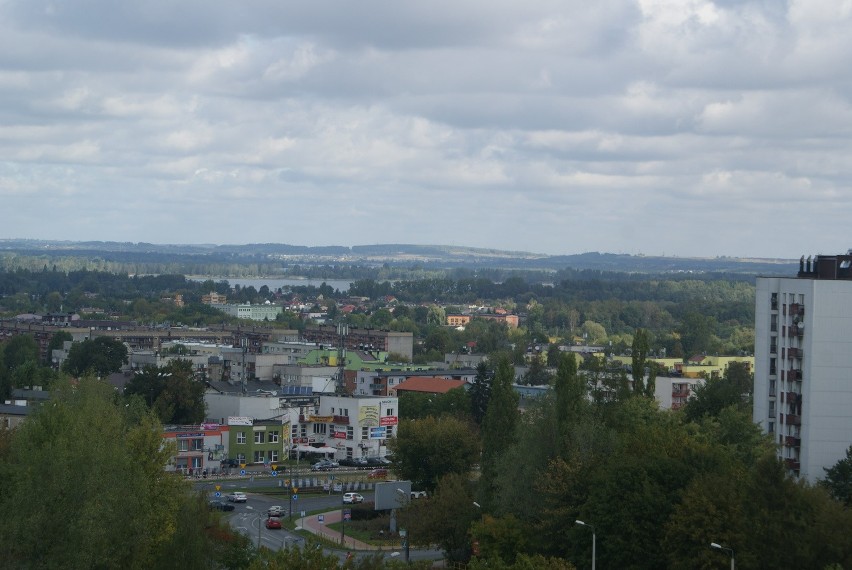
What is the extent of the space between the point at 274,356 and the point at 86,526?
63327mm

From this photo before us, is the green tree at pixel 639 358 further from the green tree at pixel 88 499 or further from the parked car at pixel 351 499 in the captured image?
the green tree at pixel 88 499

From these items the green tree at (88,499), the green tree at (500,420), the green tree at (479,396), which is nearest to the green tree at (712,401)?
the green tree at (500,420)

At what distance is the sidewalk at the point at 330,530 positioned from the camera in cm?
4566

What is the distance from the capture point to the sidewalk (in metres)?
45.7

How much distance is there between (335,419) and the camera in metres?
69.8

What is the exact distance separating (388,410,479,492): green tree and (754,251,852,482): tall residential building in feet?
40.5

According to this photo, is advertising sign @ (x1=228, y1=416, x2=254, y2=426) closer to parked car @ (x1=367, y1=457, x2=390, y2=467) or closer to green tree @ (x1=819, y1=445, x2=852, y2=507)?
parked car @ (x1=367, y1=457, x2=390, y2=467)

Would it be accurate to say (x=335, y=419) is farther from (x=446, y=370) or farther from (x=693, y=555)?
(x=693, y=555)

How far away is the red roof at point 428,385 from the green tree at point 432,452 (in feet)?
70.8

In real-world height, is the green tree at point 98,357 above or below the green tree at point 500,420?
below

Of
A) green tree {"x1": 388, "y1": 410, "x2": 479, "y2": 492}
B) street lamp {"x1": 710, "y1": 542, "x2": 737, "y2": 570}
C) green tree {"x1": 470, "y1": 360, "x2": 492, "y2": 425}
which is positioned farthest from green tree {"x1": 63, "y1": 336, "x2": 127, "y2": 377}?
street lamp {"x1": 710, "y1": 542, "x2": 737, "y2": 570}

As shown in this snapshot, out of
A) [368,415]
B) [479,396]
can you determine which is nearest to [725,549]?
[368,415]

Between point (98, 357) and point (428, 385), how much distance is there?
69.8 ft

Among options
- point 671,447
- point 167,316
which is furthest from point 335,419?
point 167,316
